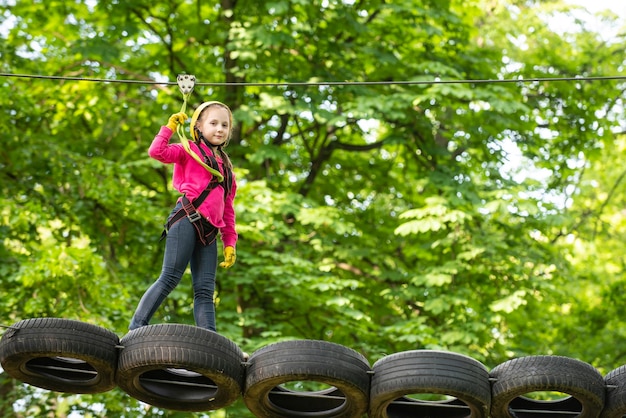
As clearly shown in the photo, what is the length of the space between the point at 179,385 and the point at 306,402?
0.85 m

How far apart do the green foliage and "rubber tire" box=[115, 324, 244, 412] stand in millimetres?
4254

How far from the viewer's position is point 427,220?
36.8 ft

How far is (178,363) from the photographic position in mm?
5340

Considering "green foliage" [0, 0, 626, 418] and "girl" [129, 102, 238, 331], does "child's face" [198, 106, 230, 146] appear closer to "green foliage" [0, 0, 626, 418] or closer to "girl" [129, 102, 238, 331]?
"girl" [129, 102, 238, 331]

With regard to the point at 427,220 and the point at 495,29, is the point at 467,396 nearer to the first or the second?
the point at 427,220

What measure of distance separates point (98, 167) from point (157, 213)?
93 centimetres

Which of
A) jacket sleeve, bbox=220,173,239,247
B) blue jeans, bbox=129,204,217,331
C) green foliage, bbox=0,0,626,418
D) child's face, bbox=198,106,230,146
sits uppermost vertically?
green foliage, bbox=0,0,626,418

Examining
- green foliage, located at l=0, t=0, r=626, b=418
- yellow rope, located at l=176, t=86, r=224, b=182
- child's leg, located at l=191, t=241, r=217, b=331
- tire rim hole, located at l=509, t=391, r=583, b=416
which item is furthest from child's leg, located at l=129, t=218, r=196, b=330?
green foliage, located at l=0, t=0, r=626, b=418

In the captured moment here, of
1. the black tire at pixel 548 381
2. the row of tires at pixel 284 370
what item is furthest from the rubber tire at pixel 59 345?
the black tire at pixel 548 381

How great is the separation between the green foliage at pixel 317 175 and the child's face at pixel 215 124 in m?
4.53

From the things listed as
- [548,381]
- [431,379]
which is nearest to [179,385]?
[431,379]

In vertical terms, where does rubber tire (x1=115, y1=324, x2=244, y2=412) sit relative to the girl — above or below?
below

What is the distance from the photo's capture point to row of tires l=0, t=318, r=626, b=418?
17.8ft

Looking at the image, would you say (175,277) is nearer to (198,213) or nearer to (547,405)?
(198,213)
